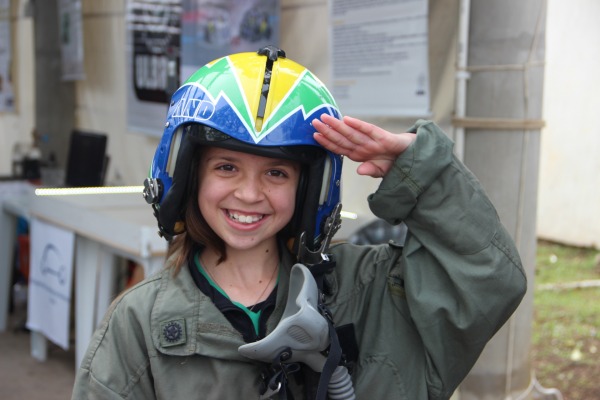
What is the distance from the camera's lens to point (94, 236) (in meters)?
4.18

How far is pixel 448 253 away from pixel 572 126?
7410 mm

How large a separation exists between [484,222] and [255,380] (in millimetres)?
622

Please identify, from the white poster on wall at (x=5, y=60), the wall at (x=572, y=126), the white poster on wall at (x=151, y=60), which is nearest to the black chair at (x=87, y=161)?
the white poster on wall at (x=151, y=60)

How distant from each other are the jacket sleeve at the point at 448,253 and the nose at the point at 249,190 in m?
0.27

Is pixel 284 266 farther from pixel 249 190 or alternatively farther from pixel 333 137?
pixel 333 137

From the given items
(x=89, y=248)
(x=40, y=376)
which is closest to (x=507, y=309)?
(x=89, y=248)

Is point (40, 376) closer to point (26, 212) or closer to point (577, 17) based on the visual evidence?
point (26, 212)

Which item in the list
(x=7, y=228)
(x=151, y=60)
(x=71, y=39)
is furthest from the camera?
(x=71, y=39)

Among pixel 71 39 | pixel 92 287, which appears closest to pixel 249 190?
pixel 92 287

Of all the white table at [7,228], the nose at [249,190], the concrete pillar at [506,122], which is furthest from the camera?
the white table at [7,228]

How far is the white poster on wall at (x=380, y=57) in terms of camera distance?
339cm

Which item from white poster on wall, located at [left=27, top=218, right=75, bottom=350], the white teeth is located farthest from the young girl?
white poster on wall, located at [left=27, top=218, right=75, bottom=350]

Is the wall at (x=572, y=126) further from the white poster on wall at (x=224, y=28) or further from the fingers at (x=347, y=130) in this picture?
the fingers at (x=347, y=130)

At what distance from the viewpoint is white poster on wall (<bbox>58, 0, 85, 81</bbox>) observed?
6.61 meters
